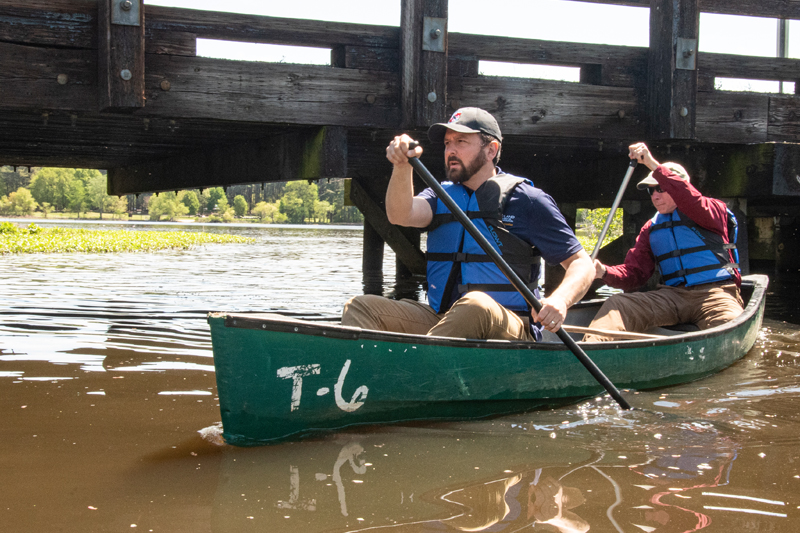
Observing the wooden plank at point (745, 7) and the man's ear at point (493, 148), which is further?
the wooden plank at point (745, 7)

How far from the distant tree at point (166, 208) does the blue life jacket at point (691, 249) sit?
10014cm

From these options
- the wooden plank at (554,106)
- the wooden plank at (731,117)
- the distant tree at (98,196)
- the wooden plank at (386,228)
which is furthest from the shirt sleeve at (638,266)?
the distant tree at (98,196)

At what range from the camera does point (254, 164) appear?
771 cm

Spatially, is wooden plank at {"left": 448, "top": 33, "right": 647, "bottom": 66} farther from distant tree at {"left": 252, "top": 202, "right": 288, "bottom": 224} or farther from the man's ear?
distant tree at {"left": 252, "top": 202, "right": 288, "bottom": 224}

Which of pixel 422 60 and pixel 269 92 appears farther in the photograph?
pixel 422 60

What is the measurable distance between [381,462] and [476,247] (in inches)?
48.4

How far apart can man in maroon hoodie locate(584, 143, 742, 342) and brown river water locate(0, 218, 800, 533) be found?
54cm

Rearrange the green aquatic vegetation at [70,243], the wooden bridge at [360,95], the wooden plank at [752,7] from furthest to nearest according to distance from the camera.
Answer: the green aquatic vegetation at [70,243] < the wooden plank at [752,7] < the wooden bridge at [360,95]

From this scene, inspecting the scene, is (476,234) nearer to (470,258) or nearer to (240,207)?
(470,258)

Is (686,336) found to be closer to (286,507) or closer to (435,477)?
(435,477)

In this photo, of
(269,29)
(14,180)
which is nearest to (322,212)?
(14,180)

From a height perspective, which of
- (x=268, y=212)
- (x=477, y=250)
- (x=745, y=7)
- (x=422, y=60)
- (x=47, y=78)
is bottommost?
(x=268, y=212)

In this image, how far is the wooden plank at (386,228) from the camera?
429 inches

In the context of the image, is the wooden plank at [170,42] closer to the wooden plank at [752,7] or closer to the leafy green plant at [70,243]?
the wooden plank at [752,7]
